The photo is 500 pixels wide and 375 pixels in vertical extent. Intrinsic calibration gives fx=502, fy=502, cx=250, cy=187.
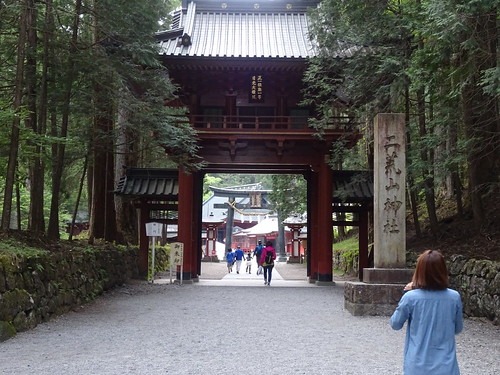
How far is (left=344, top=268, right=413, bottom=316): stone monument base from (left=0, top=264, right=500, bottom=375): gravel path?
28 centimetres

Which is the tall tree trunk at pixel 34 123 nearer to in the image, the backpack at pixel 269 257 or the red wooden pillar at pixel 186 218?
the red wooden pillar at pixel 186 218

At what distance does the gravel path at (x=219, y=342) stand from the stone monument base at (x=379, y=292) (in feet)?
0.90

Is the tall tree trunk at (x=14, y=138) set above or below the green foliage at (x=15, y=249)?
above

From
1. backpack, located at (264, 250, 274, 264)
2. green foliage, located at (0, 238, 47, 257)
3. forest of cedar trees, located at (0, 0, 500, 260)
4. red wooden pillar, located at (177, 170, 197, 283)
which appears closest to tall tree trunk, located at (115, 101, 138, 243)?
red wooden pillar, located at (177, 170, 197, 283)

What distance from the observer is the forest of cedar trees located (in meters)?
8.62

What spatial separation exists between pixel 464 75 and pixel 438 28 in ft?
5.35

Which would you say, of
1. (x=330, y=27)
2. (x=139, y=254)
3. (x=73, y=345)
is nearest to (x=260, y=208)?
(x=139, y=254)

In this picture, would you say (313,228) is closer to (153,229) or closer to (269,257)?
(269,257)

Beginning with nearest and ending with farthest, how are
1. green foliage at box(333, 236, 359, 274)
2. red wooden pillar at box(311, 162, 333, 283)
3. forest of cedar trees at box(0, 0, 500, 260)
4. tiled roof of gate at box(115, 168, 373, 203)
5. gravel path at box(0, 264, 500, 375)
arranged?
gravel path at box(0, 264, 500, 375) < forest of cedar trees at box(0, 0, 500, 260) < red wooden pillar at box(311, 162, 333, 283) < tiled roof of gate at box(115, 168, 373, 203) < green foliage at box(333, 236, 359, 274)

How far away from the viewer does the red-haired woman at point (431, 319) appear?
2.96m

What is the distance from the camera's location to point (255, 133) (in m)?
15.9

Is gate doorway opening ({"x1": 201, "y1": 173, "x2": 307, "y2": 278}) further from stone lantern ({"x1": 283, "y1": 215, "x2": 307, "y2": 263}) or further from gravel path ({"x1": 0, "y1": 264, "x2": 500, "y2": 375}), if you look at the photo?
gravel path ({"x1": 0, "y1": 264, "x2": 500, "y2": 375})

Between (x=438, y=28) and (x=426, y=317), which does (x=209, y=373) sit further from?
(x=438, y=28)

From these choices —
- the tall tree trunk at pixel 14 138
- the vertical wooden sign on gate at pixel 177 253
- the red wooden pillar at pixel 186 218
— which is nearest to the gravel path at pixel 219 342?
the tall tree trunk at pixel 14 138
